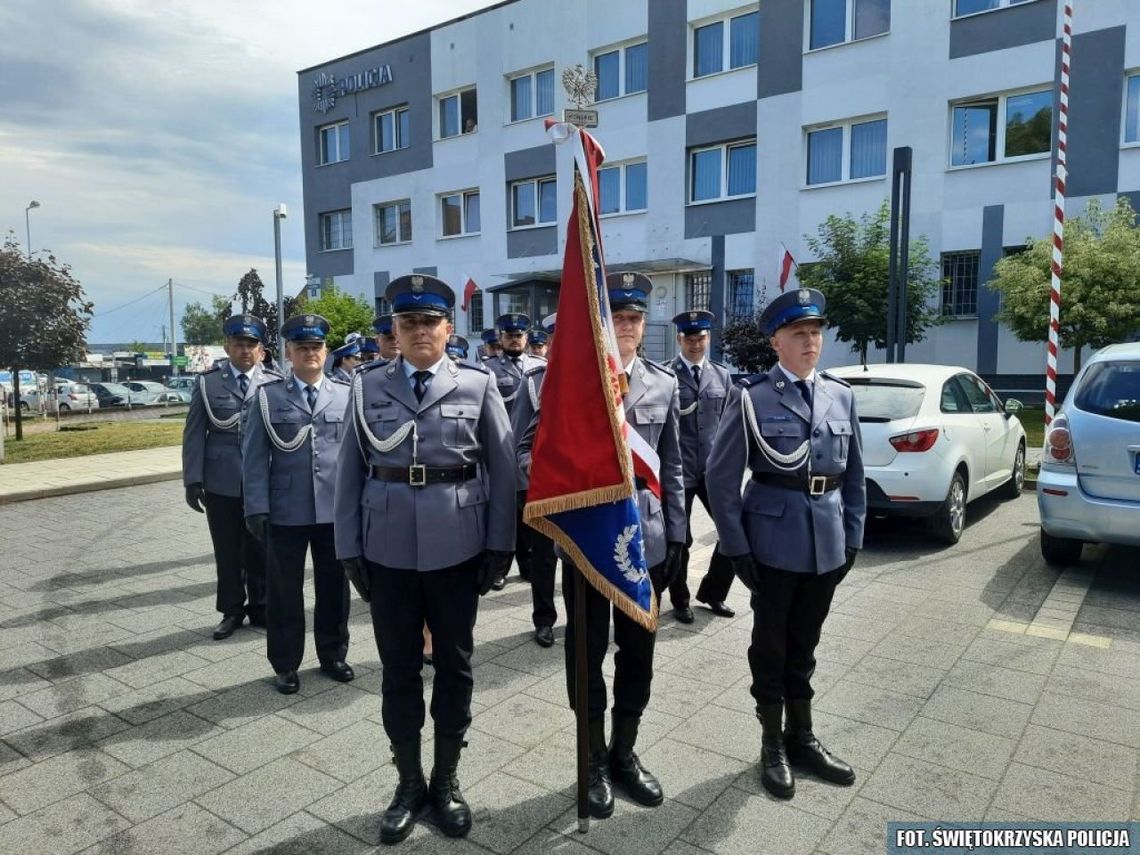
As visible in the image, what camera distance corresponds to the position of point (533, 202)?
86.3ft

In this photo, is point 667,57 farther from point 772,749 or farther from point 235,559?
point 772,749

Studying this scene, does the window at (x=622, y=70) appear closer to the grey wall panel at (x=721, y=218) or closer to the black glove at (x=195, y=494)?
the grey wall panel at (x=721, y=218)

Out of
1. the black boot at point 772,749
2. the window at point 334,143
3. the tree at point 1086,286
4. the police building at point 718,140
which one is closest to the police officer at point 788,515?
the black boot at point 772,749

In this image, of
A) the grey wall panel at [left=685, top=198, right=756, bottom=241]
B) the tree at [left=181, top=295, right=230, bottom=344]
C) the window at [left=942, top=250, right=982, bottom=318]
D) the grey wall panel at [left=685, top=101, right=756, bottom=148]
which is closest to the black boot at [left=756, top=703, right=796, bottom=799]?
the window at [left=942, top=250, right=982, bottom=318]

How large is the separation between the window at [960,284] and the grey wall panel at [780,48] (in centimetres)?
572

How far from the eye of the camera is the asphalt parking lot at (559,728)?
3.22 m

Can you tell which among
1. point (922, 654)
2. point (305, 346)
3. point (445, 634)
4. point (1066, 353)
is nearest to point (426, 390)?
point (445, 634)

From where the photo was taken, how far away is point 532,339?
8.62 m

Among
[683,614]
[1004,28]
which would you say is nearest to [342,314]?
[1004,28]

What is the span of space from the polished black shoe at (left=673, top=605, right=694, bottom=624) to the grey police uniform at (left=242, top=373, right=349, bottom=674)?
2.23 m

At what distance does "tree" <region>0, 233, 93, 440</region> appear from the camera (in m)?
16.5

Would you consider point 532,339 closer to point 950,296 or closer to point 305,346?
point 305,346

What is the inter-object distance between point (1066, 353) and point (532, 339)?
14163 millimetres

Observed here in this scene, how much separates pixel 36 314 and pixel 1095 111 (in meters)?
22.2
